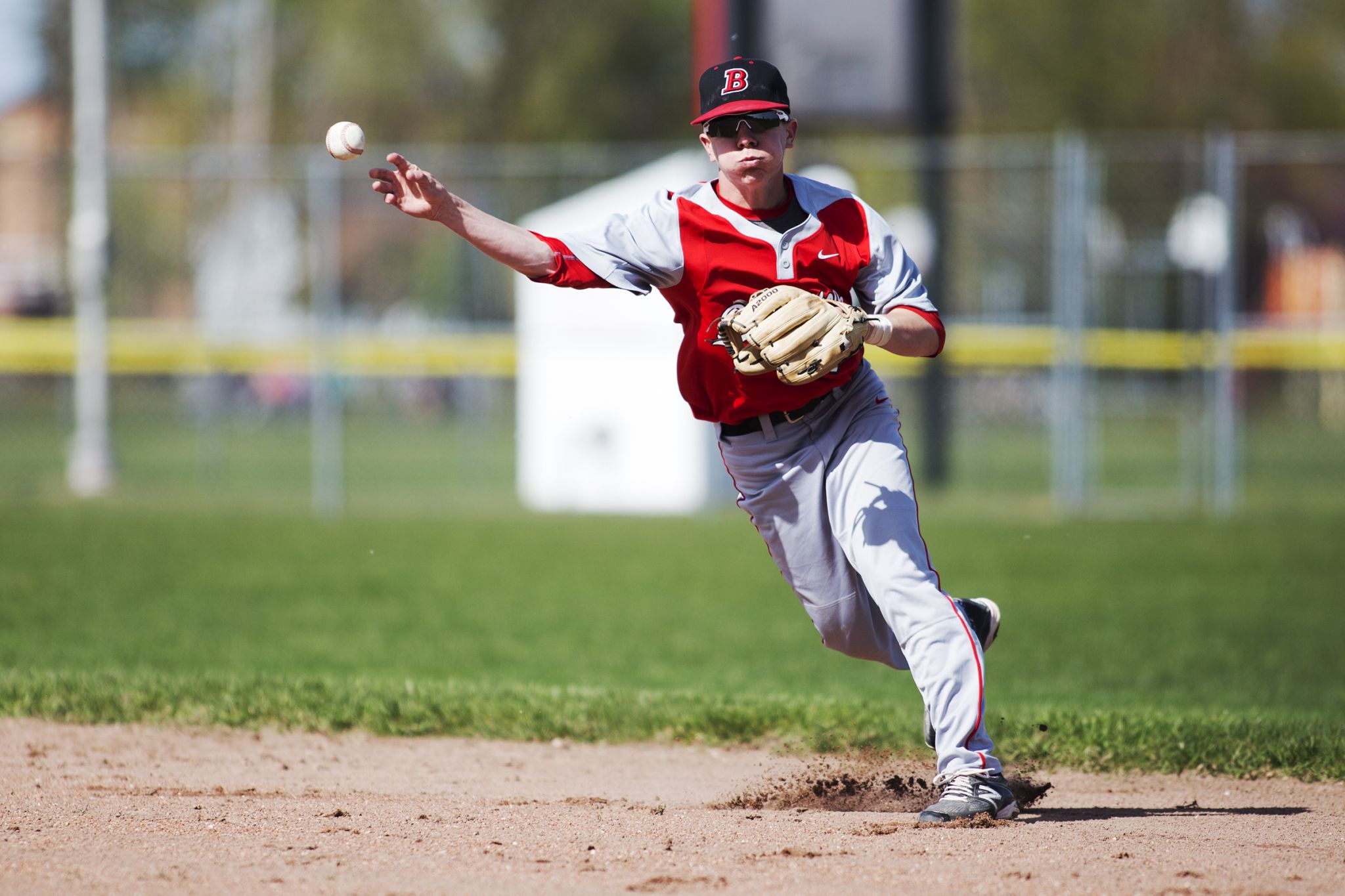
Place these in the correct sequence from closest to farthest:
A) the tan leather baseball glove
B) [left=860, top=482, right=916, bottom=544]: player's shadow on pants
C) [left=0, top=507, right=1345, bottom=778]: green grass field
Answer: the tan leather baseball glove, [left=860, top=482, right=916, bottom=544]: player's shadow on pants, [left=0, top=507, right=1345, bottom=778]: green grass field

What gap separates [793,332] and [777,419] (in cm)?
58

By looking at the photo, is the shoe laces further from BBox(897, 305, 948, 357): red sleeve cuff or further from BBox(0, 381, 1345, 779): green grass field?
BBox(0, 381, 1345, 779): green grass field

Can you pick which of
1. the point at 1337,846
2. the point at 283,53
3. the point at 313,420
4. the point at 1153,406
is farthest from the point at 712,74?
the point at 283,53

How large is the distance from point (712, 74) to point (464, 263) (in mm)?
15829

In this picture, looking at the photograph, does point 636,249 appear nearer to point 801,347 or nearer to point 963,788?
point 801,347

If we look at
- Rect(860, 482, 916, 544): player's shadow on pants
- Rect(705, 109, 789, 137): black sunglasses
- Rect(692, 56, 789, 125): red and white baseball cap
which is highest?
Rect(692, 56, 789, 125): red and white baseball cap

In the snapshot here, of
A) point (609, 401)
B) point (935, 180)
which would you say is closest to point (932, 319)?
point (609, 401)

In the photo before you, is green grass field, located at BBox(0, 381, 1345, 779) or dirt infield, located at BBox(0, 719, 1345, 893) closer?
dirt infield, located at BBox(0, 719, 1345, 893)

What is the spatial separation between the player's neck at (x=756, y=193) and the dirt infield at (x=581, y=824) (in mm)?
1835

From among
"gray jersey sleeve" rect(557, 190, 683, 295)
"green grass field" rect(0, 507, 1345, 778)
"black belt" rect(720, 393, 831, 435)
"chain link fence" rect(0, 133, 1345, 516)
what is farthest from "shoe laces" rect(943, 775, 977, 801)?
"chain link fence" rect(0, 133, 1345, 516)

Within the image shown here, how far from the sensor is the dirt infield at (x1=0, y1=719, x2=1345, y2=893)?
365 centimetres

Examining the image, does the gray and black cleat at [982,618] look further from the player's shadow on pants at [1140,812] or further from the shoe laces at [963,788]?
the player's shadow on pants at [1140,812]

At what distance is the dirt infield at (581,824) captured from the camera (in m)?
3.65

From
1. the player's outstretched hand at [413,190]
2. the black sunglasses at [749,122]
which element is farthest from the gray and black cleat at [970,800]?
the player's outstretched hand at [413,190]
